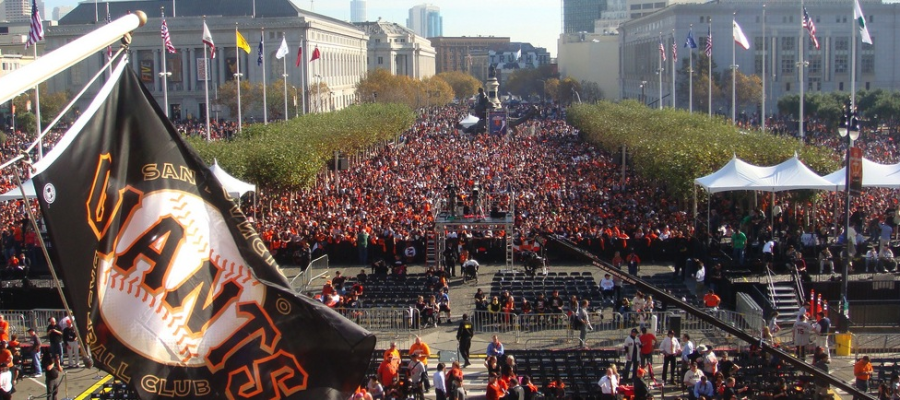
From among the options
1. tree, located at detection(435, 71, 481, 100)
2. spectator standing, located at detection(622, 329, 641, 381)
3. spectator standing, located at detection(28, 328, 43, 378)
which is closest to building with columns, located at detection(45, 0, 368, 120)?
tree, located at detection(435, 71, 481, 100)

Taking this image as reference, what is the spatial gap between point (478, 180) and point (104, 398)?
35734 millimetres

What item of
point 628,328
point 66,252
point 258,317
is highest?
point 66,252

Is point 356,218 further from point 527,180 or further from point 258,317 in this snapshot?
point 258,317

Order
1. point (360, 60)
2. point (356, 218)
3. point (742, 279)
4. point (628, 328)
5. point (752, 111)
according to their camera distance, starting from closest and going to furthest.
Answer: point (628, 328)
point (742, 279)
point (356, 218)
point (752, 111)
point (360, 60)

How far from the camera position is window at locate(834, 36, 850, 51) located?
351 feet

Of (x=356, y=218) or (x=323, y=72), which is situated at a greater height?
(x=323, y=72)

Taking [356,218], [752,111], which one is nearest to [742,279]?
[356,218]

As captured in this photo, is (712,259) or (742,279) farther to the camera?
(712,259)

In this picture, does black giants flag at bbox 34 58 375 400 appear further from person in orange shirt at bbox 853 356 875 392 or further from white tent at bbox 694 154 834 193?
white tent at bbox 694 154 834 193

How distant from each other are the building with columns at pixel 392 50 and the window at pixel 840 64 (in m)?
79.2

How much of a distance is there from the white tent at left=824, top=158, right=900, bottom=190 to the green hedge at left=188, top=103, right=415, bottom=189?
65.1 ft

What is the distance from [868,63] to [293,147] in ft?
272

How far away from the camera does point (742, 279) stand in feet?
88.2

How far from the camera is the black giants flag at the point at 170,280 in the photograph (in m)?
5.56
